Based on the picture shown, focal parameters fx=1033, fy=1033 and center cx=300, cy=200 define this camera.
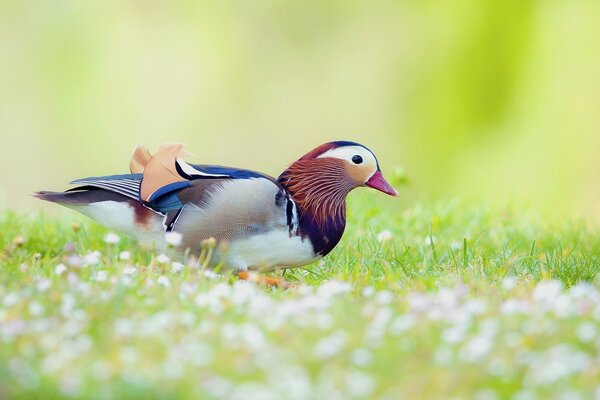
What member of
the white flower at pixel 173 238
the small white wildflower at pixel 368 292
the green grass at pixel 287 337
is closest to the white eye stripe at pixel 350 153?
the green grass at pixel 287 337

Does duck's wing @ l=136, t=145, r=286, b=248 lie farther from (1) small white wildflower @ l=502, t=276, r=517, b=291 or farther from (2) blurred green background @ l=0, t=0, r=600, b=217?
(2) blurred green background @ l=0, t=0, r=600, b=217

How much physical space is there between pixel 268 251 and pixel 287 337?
162 centimetres

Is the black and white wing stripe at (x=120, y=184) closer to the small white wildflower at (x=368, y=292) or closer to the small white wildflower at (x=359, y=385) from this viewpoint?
the small white wildflower at (x=368, y=292)

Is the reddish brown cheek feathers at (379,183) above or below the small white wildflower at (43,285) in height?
above

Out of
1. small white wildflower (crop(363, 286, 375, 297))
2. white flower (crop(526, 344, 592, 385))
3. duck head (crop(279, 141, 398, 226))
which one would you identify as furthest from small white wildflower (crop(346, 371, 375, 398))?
duck head (crop(279, 141, 398, 226))

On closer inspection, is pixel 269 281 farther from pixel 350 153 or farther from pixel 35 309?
pixel 35 309

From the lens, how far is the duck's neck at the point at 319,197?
16.5 ft

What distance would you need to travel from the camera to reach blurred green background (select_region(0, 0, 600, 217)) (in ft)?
39.8

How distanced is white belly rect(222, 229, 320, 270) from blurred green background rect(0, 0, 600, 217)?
708cm

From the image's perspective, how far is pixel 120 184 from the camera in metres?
5.13

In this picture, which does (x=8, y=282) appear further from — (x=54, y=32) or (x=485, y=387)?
(x=54, y=32)

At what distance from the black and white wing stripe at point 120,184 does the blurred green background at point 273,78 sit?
7.07m

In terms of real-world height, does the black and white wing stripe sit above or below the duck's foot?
above

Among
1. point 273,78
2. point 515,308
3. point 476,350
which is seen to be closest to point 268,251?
point 515,308
